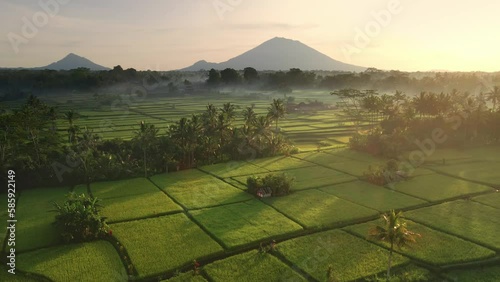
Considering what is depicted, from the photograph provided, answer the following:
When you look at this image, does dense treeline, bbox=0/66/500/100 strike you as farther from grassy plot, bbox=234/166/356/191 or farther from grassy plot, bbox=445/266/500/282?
grassy plot, bbox=445/266/500/282

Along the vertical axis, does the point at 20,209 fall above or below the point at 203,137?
below

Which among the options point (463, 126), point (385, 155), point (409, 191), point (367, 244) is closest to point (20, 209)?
point (367, 244)

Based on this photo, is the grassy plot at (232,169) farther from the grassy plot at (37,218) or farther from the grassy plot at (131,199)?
the grassy plot at (37,218)

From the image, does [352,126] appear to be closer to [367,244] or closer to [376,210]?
[376,210]

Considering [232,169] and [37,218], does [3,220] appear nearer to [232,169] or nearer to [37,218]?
[37,218]

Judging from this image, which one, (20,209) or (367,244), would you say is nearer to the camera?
(367,244)

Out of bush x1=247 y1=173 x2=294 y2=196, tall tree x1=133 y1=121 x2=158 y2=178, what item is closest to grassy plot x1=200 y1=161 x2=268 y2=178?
tall tree x1=133 y1=121 x2=158 y2=178

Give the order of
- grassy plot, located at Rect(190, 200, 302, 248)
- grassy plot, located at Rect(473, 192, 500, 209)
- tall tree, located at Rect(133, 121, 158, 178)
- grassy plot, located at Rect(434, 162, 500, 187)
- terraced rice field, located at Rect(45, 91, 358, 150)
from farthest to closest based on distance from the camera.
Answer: terraced rice field, located at Rect(45, 91, 358, 150), tall tree, located at Rect(133, 121, 158, 178), grassy plot, located at Rect(434, 162, 500, 187), grassy plot, located at Rect(473, 192, 500, 209), grassy plot, located at Rect(190, 200, 302, 248)

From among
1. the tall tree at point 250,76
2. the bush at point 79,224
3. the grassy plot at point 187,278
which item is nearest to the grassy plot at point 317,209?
the grassy plot at point 187,278
